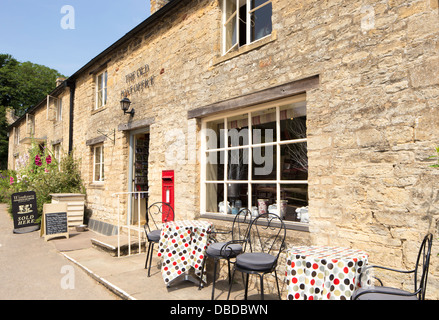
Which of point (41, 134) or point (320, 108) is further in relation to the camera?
point (41, 134)

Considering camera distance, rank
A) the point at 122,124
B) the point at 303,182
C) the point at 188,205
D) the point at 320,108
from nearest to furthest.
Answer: the point at 320,108 → the point at 303,182 → the point at 188,205 → the point at 122,124

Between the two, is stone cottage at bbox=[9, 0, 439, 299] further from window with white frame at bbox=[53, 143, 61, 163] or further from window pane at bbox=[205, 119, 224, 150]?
window with white frame at bbox=[53, 143, 61, 163]

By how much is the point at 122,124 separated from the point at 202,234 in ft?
14.2

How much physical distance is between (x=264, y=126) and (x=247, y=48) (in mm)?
1137

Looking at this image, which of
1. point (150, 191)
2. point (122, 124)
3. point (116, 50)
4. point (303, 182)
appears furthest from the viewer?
point (116, 50)

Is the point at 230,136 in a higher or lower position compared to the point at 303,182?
higher

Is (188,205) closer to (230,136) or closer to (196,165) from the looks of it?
(196,165)

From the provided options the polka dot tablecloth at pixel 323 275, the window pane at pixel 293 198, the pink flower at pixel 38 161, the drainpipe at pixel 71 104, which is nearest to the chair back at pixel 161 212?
the window pane at pixel 293 198

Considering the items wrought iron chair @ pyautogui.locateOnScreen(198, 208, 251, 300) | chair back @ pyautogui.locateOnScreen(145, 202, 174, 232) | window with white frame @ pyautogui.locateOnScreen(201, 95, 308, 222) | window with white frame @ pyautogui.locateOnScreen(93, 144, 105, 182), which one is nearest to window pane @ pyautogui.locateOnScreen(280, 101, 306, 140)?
window with white frame @ pyautogui.locateOnScreen(201, 95, 308, 222)

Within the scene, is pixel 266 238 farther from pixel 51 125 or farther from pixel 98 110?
pixel 51 125

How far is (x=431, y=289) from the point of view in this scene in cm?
260

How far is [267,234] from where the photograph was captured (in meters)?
3.94

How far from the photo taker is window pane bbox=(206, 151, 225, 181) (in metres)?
4.95
